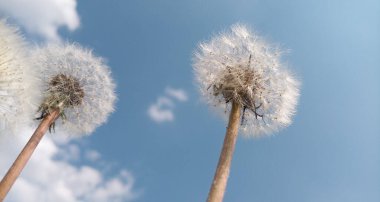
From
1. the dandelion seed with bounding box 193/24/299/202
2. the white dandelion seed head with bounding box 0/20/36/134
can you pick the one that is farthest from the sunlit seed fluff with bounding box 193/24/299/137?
the white dandelion seed head with bounding box 0/20/36/134

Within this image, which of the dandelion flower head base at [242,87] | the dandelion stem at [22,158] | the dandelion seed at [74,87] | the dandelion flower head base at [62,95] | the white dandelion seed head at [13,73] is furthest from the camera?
the dandelion seed at [74,87]

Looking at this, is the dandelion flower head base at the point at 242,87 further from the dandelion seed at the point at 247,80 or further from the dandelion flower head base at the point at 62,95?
the dandelion flower head base at the point at 62,95

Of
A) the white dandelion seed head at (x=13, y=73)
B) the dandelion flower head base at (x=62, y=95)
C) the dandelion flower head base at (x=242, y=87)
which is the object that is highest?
the dandelion flower head base at (x=62, y=95)

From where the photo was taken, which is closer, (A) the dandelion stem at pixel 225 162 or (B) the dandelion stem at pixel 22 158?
(A) the dandelion stem at pixel 225 162

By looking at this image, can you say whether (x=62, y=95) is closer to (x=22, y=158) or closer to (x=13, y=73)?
(x=22, y=158)

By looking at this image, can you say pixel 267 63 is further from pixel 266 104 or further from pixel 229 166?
pixel 229 166

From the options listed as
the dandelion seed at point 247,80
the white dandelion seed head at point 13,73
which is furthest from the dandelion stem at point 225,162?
the white dandelion seed head at point 13,73
